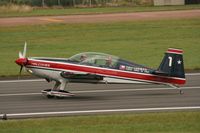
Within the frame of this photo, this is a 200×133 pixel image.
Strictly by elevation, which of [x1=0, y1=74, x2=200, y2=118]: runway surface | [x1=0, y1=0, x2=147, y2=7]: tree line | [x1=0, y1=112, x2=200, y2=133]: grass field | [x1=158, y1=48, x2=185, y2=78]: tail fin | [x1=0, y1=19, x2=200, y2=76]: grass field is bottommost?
[x1=0, y1=0, x2=147, y2=7]: tree line

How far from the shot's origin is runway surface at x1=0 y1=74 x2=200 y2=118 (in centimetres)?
2359

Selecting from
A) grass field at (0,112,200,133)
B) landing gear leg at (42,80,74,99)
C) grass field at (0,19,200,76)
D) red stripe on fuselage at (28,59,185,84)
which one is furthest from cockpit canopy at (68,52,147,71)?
grass field at (0,19,200,76)

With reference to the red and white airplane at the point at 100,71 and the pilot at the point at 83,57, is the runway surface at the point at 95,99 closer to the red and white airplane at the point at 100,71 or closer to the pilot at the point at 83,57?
the red and white airplane at the point at 100,71

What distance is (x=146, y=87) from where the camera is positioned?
2950cm

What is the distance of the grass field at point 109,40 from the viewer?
4056cm

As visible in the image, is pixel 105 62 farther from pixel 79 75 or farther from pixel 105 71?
pixel 79 75

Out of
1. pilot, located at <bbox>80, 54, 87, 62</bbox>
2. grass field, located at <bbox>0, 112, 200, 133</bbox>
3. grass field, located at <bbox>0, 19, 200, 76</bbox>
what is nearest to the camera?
grass field, located at <bbox>0, 112, 200, 133</bbox>

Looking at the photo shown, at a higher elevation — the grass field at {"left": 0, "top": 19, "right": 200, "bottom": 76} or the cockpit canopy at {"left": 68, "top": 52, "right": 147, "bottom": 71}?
the cockpit canopy at {"left": 68, "top": 52, "right": 147, "bottom": 71}

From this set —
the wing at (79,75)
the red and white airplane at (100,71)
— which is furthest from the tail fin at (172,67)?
the wing at (79,75)

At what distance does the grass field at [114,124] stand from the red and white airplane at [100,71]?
4.95m

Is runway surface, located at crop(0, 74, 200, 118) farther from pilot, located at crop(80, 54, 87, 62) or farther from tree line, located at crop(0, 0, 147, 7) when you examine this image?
tree line, located at crop(0, 0, 147, 7)

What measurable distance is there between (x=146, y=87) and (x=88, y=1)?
6135cm

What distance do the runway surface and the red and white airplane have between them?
69cm

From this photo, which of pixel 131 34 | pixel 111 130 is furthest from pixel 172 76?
pixel 131 34
